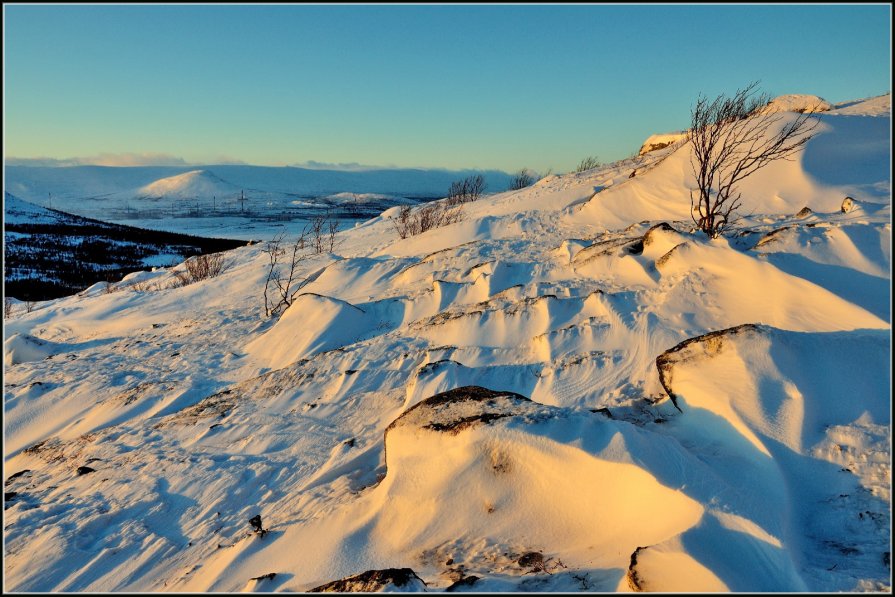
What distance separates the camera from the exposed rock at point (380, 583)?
241 centimetres

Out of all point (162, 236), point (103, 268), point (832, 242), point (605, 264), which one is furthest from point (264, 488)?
point (162, 236)

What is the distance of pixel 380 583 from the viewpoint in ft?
7.98

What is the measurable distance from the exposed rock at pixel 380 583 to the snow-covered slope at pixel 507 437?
15 millimetres

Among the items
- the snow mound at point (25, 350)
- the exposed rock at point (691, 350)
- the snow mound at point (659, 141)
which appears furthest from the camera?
the snow mound at point (659, 141)

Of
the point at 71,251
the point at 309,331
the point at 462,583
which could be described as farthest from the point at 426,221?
the point at 71,251

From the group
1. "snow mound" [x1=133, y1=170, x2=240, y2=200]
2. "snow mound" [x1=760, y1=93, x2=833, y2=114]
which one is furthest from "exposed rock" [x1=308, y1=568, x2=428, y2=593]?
"snow mound" [x1=133, y1=170, x2=240, y2=200]

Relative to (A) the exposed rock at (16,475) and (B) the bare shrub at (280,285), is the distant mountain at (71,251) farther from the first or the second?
(A) the exposed rock at (16,475)

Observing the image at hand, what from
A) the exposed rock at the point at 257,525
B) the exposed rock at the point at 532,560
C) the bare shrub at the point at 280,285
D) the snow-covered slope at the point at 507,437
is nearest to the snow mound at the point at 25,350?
the snow-covered slope at the point at 507,437

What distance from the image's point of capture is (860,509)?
2.91 metres

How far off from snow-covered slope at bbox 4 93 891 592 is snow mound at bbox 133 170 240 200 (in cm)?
13277

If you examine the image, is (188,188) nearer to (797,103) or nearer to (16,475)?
(797,103)

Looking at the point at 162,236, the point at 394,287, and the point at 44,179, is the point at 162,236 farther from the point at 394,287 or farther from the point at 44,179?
the point at 44,179

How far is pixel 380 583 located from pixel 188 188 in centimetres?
15039

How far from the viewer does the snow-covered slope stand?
9.20ft
